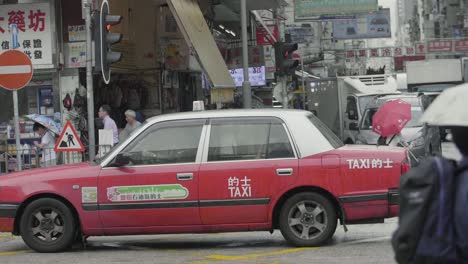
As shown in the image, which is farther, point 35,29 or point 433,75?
point 433,75

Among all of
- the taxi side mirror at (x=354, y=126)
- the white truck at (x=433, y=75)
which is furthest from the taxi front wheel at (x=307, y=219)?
the white truck at (x=433, y=75)

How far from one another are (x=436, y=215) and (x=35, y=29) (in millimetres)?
13946

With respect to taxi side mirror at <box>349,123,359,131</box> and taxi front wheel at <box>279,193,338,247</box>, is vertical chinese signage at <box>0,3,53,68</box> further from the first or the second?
taxi side mirror at <box>349,123,359,131</box>

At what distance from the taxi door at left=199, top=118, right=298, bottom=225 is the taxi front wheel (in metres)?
0.22

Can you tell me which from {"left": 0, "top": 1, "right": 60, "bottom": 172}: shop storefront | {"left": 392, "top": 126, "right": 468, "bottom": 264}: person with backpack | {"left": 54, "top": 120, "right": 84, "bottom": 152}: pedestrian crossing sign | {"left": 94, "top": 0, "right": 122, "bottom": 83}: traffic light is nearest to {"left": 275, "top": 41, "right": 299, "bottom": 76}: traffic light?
{"left": 0, "top": 1, "right": 60, "bottom": 172}: shop storefront

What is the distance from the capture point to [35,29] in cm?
1517

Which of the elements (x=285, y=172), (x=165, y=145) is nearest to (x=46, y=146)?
(x=165, y=145)

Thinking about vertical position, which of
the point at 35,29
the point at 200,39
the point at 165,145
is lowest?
the point at 165,145

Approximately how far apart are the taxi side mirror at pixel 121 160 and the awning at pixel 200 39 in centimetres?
792

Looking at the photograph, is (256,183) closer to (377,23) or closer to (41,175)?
(41,175)

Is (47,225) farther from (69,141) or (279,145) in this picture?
(69,141)

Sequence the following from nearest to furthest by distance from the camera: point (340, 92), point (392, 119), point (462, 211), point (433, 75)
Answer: point (462, 211) < point (392, 119) < point (340, 92) < point (433, 75)

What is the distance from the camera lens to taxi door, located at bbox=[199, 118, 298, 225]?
7.90 metres

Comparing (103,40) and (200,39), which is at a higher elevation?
(200,39)
